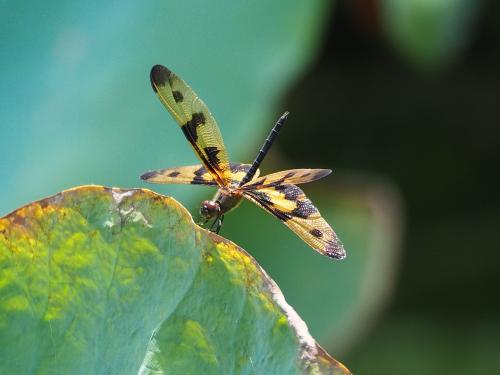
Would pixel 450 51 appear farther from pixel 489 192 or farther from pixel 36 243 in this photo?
pixel 36 243

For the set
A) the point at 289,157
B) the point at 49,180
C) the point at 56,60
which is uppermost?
the point at 56,60

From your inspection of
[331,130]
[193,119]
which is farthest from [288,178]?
[331,130]

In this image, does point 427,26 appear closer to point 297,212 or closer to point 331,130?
point 331,130

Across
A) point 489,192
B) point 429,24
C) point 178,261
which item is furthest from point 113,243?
point 489,192

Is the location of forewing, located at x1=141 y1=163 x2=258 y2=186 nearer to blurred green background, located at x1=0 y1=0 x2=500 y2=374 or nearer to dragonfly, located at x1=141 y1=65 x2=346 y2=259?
dragonfly, located at x1=141 y1=65 x2=346 y2=259

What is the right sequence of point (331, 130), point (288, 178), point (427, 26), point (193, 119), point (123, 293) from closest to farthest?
1. point (123, 293)
2. point (288, 178)
3. point (193, 119)
4. point (427, 26)
5. point (331, 130)

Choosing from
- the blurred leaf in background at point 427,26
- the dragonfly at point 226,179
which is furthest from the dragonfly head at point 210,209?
the blurred leaf in background at point 427,26

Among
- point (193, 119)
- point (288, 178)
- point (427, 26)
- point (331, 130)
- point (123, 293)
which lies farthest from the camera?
point (331, 130)
